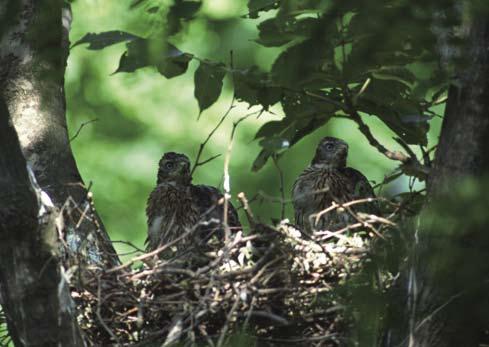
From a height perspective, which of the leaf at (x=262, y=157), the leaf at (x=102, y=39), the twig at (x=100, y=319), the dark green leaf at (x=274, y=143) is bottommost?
the twig at (x=100, y=319)

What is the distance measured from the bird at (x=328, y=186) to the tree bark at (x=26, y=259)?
2.11 metres

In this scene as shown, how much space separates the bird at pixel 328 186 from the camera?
20.2ft

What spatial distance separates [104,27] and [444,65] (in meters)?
5.37

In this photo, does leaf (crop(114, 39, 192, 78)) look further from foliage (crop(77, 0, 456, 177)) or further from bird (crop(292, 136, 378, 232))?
bird (crop(292, 136, 378, 232))

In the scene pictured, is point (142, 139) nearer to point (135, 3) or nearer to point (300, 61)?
point (135, 3)

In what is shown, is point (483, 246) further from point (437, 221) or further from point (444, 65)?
point (444, 65)

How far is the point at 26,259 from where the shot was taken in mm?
4117

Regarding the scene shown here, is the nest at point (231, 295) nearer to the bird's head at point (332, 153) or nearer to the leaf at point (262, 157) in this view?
the leaf at point (262, 157)

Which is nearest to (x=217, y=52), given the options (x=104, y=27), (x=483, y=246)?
(x=483, y=246)

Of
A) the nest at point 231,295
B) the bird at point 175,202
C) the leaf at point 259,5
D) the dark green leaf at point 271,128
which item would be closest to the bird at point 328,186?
the bird at point 175,202

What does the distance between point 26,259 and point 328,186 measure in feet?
9.16

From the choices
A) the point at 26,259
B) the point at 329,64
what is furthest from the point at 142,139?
the point at 329,64

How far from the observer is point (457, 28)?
11.0ft

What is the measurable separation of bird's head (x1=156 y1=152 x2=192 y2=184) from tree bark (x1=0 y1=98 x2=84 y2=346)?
108 inches
